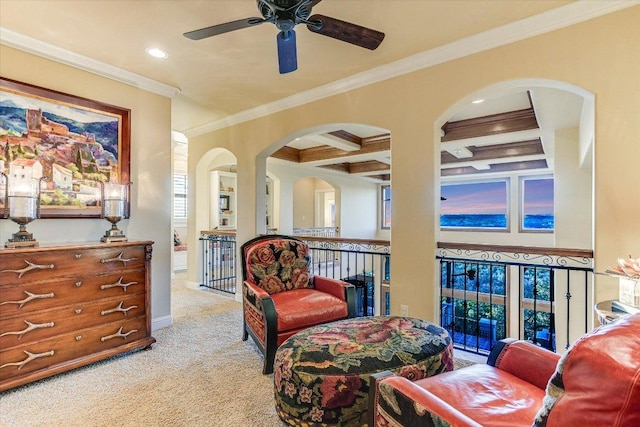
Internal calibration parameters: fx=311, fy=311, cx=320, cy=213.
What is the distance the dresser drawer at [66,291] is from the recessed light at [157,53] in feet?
6.71

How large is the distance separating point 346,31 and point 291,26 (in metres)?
0.41

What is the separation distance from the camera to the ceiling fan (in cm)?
183

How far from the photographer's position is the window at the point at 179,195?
295 inches

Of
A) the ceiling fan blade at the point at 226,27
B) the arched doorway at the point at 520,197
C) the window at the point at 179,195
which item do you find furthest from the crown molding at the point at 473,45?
the window at the point at 179,195

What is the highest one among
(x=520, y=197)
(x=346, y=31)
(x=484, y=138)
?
(x=346, y=31)

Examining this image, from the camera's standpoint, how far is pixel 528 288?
24.9ft

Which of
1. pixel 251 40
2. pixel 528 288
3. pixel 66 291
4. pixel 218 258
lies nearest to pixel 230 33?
pixel 251 40

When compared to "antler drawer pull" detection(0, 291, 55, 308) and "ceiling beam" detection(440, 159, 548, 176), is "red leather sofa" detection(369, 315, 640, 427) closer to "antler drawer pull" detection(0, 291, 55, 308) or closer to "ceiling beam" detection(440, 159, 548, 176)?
"antler drawer pull" detection(0, 291, 55, 308)

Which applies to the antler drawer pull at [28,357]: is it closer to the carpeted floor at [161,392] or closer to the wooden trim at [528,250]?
the carpeted floor at [161,392]

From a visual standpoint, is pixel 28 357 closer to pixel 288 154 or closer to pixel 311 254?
pixel 311 254

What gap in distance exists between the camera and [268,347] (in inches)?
96.8

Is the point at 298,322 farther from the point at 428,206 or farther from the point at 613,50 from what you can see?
the point at 613,50

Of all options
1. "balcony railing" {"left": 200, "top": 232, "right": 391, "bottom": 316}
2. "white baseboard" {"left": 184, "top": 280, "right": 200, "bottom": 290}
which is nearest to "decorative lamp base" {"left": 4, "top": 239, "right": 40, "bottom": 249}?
"balcony railing" {"left": 200, "top": 232, "right": 391, "bottom": 316}

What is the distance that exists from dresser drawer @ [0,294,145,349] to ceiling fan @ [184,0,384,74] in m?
2.30
